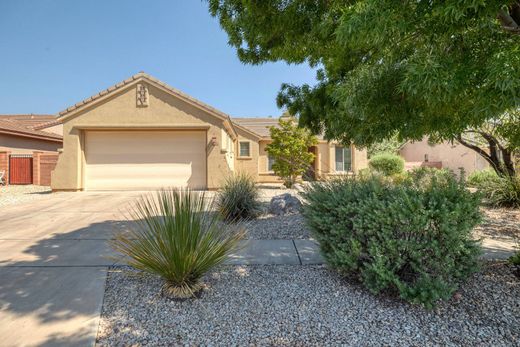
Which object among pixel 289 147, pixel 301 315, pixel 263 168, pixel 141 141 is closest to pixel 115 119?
pixel 141 141

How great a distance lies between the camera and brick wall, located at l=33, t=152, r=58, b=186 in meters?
16.1

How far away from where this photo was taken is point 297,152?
15.5m

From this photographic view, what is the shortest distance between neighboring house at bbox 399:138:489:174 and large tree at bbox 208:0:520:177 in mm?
18193

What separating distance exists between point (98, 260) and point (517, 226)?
8.82 metres

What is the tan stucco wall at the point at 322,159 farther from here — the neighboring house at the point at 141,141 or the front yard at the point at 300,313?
the front yard at the point at 300,313

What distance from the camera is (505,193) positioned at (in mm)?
8586

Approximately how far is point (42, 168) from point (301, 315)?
18.8 m

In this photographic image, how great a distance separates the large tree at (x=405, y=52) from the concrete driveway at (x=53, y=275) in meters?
3.72

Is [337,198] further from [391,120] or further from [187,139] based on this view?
[187,139]

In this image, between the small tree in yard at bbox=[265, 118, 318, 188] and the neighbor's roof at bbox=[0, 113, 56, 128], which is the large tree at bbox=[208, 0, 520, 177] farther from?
the neighbor's roof at bbox=[0, 113, 56, 128]

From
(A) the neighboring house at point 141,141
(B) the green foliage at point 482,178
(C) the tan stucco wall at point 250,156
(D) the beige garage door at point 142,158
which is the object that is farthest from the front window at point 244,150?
(B) the green foliage at point 482,178

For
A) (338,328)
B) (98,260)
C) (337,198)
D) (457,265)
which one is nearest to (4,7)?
(98,260)

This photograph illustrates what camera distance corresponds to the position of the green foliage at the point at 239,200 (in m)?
6.80

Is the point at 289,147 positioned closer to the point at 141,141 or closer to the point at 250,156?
the point at 250,156
